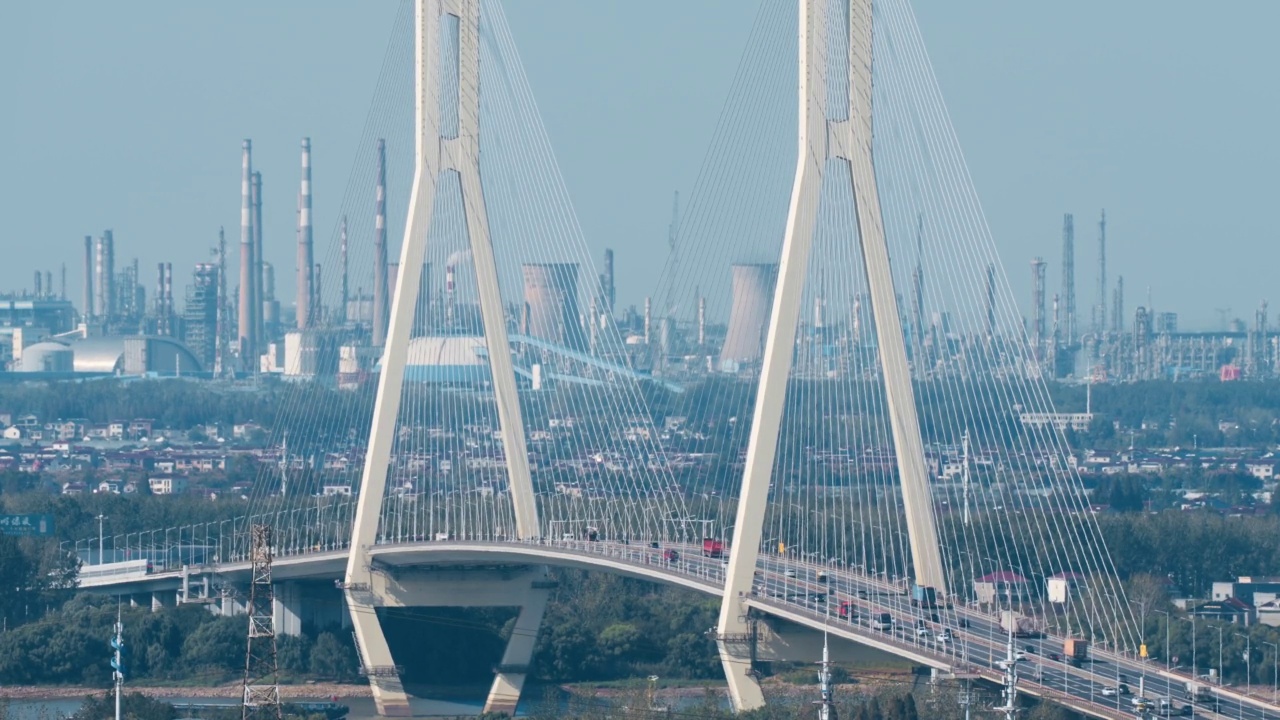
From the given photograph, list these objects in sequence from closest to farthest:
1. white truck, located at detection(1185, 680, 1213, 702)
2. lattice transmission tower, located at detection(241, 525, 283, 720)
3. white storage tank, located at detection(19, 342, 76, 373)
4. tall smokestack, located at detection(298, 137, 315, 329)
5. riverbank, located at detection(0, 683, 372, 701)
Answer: lattice transmission tower, located at detection(241, 525, 283, 720) < white truck, located at detection(1185, 680, 1213, 702) < riverbank, located at detection(0, 683, 372, 701) < tall smokestack, located at detection(298, 137, 315, 329) < white storage tank, located at detection(19, 342, 76, 373)

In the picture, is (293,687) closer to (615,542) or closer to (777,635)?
(615,542)

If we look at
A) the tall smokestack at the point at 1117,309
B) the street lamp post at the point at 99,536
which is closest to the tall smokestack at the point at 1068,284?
the tall smokestack at the point at 1117,309

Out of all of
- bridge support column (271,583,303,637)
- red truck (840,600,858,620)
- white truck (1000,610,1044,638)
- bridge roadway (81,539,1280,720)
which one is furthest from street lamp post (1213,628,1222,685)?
bridge support column (271,583,303,637)

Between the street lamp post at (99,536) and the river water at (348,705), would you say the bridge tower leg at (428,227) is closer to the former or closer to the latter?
the river water at (348,705)

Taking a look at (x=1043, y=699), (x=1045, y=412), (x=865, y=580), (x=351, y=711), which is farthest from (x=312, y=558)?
(x=1043, y=699)

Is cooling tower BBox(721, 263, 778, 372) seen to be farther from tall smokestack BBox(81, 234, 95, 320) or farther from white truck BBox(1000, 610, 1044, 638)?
tall smokestack BBox(81, 234, 95, 320)

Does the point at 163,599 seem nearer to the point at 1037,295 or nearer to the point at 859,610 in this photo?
the point at 859,610
